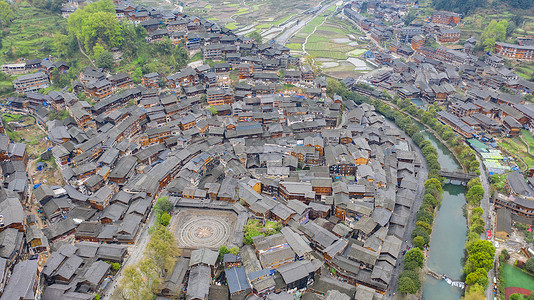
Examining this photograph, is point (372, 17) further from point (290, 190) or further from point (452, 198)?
point (290, 190)

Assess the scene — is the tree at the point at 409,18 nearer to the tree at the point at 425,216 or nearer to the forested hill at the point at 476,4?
the forested hill at the point at 476,4

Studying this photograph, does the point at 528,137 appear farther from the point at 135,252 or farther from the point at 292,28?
the point at 292,28

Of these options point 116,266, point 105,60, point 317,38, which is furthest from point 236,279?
point 317,38

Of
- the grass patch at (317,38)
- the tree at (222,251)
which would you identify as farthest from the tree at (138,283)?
the grass patch at (317,38)

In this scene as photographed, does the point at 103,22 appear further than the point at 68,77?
Yes

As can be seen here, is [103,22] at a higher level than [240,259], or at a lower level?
higher

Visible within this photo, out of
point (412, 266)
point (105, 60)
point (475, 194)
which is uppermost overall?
point (105, 60)

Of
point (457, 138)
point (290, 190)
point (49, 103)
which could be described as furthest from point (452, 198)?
point (49, 103)
